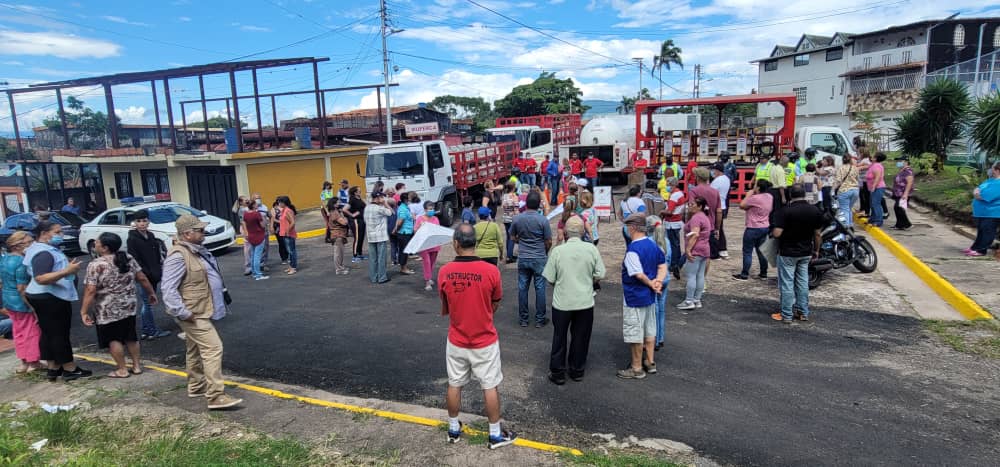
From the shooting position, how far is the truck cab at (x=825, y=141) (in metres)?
15.4

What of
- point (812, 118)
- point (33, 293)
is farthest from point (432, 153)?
point (812, 118)

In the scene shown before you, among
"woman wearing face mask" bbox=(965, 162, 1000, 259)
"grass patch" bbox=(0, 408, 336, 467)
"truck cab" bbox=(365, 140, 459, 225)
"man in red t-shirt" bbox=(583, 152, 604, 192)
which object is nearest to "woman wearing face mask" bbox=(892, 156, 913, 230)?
"woman wearing face mask" bbox=(965, 162, 1000, 259)

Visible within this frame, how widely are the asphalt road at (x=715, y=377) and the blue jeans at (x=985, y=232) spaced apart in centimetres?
343

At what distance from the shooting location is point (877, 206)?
11.2 metres

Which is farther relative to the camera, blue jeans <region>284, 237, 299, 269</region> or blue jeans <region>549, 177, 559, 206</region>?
blue jeans <region>549, 177, 559, 206</region>

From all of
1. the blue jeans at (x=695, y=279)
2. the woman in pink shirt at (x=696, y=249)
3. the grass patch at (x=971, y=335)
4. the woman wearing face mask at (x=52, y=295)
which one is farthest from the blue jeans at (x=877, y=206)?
the woman wearing face mask at (x=52, y=295)

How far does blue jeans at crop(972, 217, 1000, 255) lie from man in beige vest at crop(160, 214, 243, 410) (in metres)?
10.6

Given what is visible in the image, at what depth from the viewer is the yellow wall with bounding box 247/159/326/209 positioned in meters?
19.9

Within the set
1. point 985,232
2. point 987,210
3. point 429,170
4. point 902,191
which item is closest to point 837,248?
point 987,210

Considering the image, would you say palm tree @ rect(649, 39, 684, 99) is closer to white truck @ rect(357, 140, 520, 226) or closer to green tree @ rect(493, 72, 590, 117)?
green tree @ rect(493, 72, 590, 117)

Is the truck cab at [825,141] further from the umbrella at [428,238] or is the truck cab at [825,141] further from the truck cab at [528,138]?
the umbrella at [428,238]

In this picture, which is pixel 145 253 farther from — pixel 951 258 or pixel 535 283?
pixel 951 258

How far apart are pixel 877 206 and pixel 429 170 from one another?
1030 cm

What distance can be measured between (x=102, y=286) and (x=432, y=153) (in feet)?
34.0
